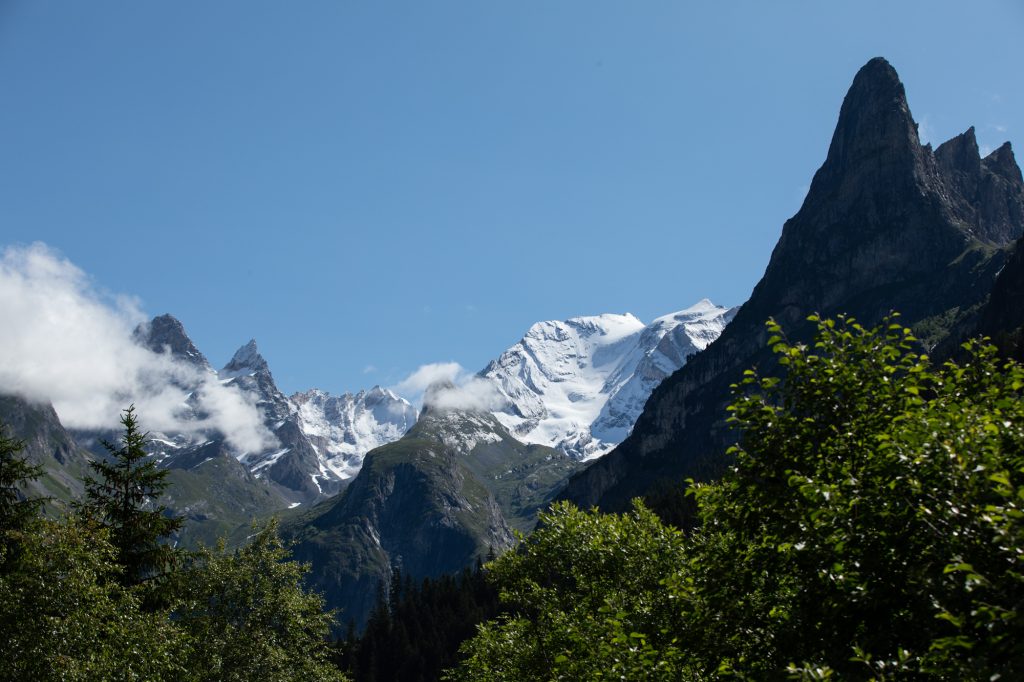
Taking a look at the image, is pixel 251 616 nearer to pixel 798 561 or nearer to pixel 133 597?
pixel 133 597

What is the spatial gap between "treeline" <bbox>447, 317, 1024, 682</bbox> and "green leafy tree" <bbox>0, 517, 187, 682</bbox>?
18.5 meters

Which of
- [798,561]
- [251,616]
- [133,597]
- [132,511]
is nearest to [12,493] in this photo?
[132,511]

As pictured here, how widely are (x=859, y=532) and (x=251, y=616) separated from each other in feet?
125

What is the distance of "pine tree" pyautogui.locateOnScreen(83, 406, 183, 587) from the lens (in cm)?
3934

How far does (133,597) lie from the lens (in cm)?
3055

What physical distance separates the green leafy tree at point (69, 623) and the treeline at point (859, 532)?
18.5m

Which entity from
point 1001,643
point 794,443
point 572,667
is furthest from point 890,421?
point 572,667

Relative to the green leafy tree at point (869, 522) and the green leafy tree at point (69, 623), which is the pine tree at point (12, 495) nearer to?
the green leafy tree at point (69, 623)

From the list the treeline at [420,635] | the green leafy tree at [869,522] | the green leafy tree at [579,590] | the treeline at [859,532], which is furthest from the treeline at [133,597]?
the treeline at [420,635]

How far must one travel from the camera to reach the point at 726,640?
1648cm

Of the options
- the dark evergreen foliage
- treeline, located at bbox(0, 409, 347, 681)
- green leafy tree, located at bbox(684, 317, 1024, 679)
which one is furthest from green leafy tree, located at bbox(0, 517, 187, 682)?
green leafy tree, located at bbox(684, 317, 1024, 679)

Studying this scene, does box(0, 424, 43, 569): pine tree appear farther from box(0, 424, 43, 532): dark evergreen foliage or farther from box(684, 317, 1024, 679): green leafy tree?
box(684, 317, 1024, 679): green leafy tree

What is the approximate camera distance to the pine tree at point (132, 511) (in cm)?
3934

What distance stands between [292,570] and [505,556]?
17415mm
